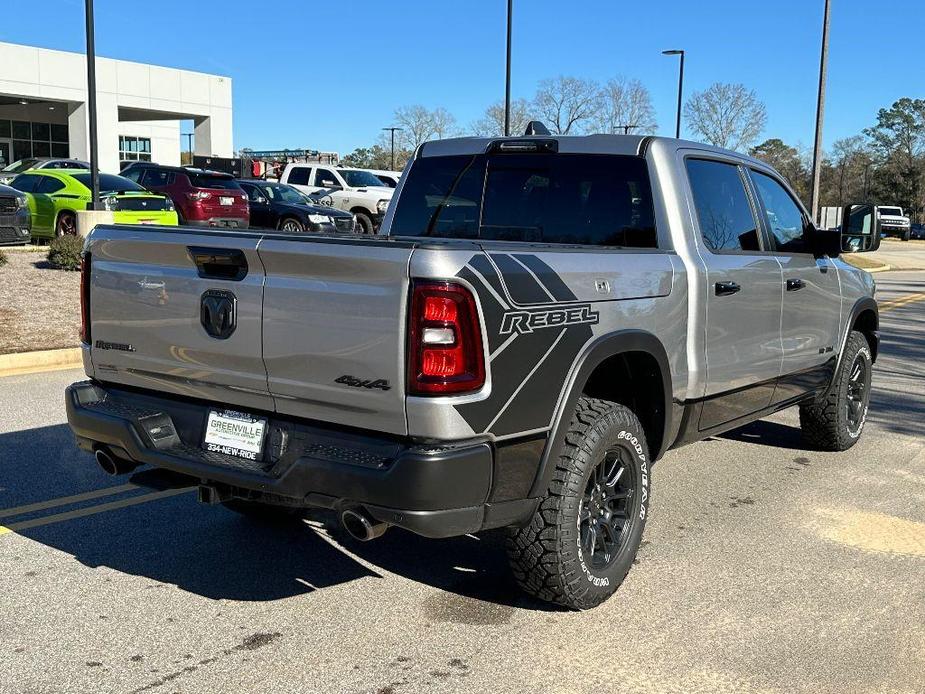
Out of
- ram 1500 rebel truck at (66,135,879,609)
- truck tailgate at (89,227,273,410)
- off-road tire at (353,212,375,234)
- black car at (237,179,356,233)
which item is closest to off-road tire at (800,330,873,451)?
ram 1500 rebel truck at (66,135,879,609)

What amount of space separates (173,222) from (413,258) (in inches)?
609

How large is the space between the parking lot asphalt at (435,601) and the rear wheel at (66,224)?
1336cm

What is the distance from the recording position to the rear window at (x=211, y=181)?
2078 cm

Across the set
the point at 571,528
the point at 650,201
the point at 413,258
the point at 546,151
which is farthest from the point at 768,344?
the point at 413,258

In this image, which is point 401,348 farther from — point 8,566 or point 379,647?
point 8,566

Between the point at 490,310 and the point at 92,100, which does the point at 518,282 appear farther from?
the point at 92,100

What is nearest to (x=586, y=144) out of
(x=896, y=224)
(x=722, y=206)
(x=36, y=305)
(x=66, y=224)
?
(x=722, y=206)

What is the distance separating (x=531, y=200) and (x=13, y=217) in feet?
44.3

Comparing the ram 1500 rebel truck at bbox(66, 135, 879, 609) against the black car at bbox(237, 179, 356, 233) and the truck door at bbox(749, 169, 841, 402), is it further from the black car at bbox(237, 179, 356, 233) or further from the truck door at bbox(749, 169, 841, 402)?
the black car at bbox(237, 179, 356, 233)

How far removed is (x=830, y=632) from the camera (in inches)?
150

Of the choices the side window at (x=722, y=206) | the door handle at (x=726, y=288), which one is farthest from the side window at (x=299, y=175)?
the door handle at (x=726, y=288)

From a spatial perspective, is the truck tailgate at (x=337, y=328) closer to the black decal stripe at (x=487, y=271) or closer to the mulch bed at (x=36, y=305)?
the black decal stripe at (x=487, y=271)

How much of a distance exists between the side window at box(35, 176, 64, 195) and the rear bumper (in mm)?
16207

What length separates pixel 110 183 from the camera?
1858 cm
